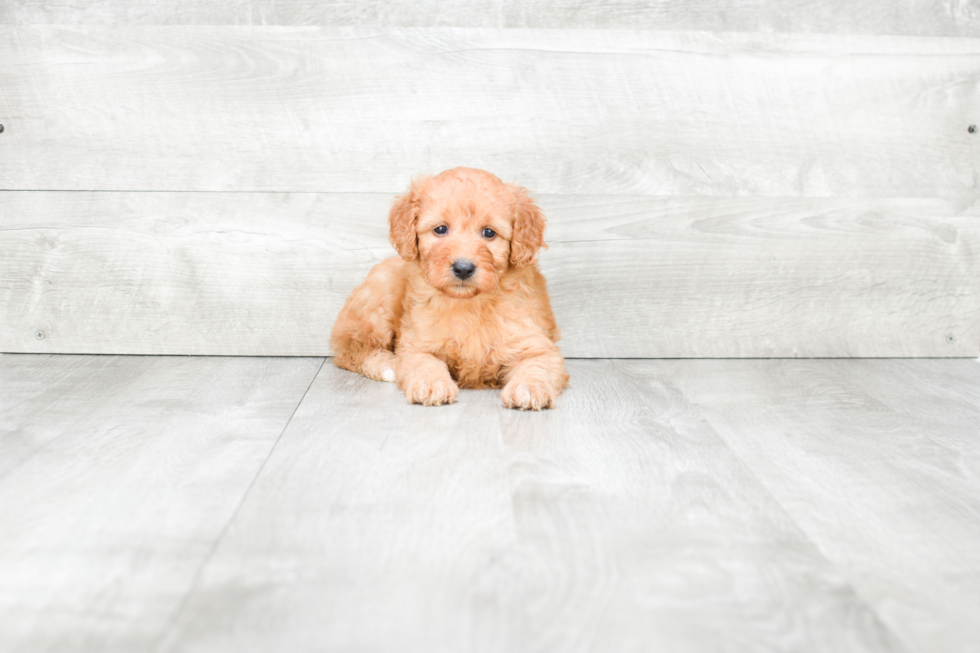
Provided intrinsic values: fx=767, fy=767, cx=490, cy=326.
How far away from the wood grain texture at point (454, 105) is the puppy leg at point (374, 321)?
40 centimetres

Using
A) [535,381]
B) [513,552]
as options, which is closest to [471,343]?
[535,381]

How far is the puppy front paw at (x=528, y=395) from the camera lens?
2.22 m

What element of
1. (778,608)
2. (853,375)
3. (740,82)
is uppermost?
(740,82)

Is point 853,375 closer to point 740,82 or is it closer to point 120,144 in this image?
point 740,82

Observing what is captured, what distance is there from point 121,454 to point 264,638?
92 cm

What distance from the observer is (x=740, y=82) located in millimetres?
2857

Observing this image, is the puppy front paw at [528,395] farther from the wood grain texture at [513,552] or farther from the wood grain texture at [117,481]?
the wood grain texture at [117,481]

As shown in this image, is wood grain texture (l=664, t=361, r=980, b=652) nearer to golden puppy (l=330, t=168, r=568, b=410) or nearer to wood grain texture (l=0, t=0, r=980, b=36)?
golden puppy (l=330, t=168, r=568, b=410)

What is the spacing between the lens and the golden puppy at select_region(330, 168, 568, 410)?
2240 millimetres

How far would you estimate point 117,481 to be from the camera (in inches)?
67.1

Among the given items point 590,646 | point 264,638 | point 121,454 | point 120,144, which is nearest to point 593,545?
point 590,646

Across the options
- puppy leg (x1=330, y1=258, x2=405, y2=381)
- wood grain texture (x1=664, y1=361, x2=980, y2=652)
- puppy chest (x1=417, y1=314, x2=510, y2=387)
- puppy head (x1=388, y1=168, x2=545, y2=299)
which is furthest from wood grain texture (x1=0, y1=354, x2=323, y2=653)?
wood grain texture (x1=664, y1=361, x2=980, y2=652)

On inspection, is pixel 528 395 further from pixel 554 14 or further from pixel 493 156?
pixel 554 14

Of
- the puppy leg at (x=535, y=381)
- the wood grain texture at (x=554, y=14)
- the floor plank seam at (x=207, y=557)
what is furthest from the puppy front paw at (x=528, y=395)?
the wood grain texture at (x=554, y=14)
